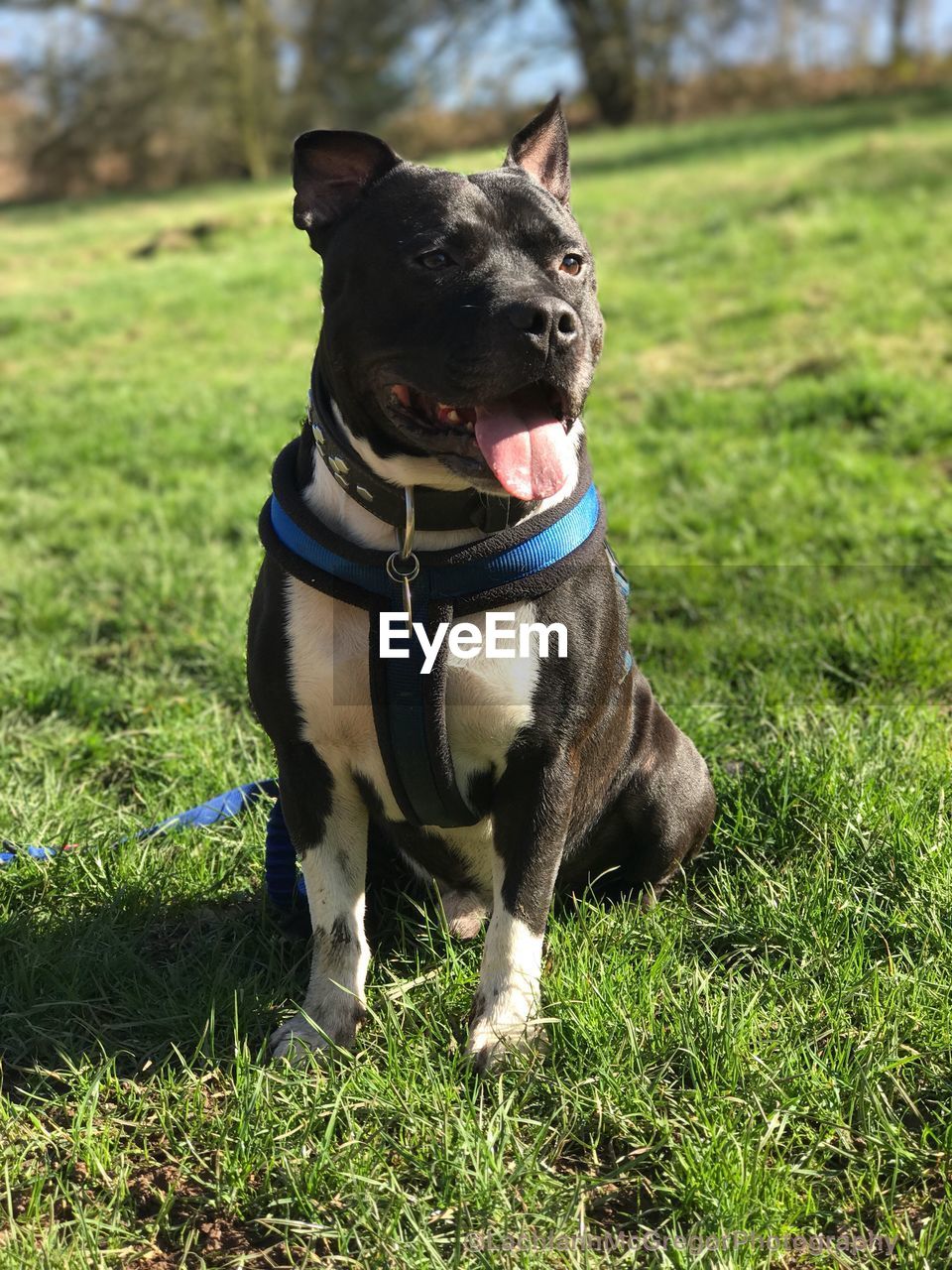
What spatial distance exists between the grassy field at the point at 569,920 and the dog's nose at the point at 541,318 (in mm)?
1198

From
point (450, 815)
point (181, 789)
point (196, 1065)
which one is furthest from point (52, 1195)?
point (181, 789)

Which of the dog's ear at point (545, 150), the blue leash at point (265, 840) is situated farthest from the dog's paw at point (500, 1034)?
the dog's ear at point (545, 150)

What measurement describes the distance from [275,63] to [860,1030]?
21.8 metres

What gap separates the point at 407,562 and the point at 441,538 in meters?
0.09

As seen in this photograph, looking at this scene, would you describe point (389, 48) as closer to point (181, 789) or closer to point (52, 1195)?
point (181, 789)

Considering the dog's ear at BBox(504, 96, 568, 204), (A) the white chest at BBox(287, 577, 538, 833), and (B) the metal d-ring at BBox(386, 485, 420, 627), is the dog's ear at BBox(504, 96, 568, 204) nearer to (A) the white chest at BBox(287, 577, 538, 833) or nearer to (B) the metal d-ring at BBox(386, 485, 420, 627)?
(B) the metal d-ring at BBox(386, 485, 420, 627)

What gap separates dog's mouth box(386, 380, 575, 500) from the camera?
2172mm

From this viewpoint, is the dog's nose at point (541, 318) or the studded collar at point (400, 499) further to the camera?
the studded collar at point (400, 499)

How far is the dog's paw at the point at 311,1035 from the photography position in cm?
238

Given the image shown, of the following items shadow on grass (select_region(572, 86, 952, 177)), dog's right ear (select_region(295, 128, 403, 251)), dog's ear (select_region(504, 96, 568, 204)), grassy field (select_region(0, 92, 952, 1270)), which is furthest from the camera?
shadow on grass (select_region(572, 86, 952, 177))

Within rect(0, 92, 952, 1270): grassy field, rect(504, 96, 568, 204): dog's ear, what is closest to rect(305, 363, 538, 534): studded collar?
rect(504, 96, 568, 204): dog's ear

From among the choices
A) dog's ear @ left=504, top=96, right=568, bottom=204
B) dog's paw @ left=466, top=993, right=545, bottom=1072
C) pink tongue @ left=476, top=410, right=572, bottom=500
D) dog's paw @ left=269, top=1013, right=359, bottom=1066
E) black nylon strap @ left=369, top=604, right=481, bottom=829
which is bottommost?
dog's paw @ left=269, top=1013, right=359, bottom=1066

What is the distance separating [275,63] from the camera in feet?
69.3

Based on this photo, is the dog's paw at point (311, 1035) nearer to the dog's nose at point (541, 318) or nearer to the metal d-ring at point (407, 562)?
the metal d-ring at point (407, 562)
